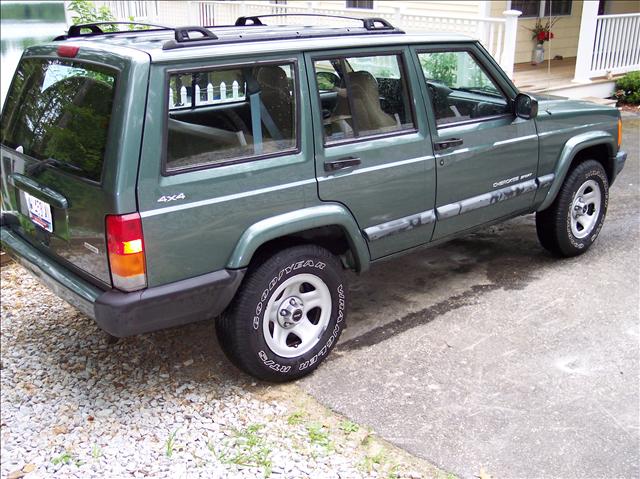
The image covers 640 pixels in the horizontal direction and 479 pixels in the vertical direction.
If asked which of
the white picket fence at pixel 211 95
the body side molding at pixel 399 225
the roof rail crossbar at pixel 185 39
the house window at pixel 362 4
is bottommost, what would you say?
the body side molding at pixel 399 225

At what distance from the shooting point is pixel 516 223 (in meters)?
6.50

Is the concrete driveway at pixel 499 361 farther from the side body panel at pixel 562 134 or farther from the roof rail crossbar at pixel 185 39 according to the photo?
the roof rail crossbar at pixel 185 39

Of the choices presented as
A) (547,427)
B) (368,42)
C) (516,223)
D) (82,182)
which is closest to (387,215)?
(368,42)

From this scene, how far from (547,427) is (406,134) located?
6.17 feet

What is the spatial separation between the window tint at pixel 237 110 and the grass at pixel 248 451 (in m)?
1.38

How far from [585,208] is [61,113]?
4081 millimetres

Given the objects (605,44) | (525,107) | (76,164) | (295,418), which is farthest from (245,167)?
(605,44)

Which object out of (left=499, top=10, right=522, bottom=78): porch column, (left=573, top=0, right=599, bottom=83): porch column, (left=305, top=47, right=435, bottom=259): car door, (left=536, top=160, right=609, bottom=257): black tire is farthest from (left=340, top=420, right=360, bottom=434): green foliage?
(left=573, top=0, right=599, bottom=83): porch column

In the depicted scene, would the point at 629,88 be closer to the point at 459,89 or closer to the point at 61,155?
the point at 459,89

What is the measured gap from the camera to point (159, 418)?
3.52 metres

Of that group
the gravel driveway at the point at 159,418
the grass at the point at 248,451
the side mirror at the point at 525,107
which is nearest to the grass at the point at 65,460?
the gravel driveway at the point at 159,418

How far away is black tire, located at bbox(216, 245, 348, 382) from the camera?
11.6ft

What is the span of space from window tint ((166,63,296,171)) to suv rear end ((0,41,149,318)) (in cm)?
33

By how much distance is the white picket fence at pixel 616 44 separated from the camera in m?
11.8
